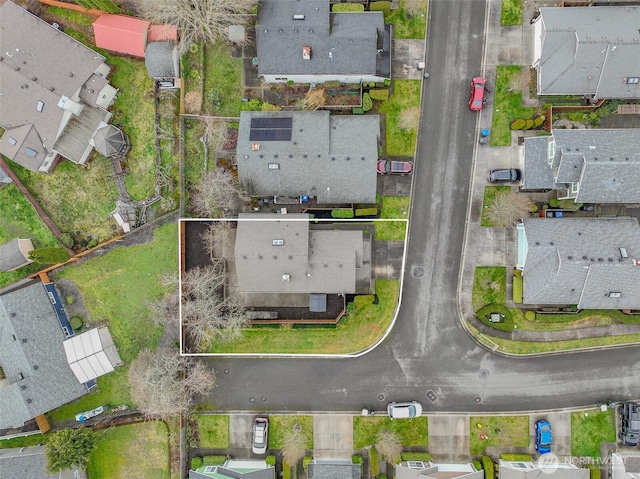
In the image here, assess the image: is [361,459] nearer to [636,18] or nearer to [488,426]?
[488,426]

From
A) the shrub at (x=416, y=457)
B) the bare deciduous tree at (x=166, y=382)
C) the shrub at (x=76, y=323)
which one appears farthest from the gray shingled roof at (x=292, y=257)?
the shrub at (x=76, y=323)

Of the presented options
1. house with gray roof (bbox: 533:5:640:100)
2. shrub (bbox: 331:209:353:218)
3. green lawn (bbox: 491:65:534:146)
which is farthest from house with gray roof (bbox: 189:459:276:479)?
house with gray roof (bbox: 533:5:640:100)

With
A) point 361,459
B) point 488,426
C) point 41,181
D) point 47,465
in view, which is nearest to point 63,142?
point 41,181

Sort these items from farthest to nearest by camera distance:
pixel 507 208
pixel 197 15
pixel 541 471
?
1. pixel 507 208
2. pixel 197 15
3. pixel 541 471

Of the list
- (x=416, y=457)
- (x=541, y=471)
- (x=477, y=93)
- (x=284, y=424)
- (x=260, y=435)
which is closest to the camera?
(x=541, y=471)

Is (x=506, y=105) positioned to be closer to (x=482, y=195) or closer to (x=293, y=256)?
(x=482, y=195)

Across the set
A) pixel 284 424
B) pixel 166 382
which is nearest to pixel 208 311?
pixel 166 382
